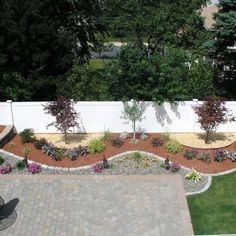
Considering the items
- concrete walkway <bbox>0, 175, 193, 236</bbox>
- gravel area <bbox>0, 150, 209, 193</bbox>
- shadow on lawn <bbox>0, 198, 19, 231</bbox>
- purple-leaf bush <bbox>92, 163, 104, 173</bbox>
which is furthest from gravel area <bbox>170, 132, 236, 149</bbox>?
shadow on lawn <bbox>0, 198, 19, 231</bbox>

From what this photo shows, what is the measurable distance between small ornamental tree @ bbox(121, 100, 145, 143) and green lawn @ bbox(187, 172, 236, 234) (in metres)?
5.27

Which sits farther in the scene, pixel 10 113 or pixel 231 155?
pixel 10 113

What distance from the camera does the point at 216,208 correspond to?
1850cm

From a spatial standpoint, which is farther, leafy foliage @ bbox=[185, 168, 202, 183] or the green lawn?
leafy foliage @ bbox=[185, 168, 202, 183]

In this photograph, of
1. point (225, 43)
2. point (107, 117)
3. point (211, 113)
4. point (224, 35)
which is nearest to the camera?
point (211, 113)

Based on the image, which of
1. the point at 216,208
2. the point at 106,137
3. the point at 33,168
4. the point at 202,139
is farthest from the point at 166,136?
Result: the point at 33,168

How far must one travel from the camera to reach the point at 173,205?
61.3 ft

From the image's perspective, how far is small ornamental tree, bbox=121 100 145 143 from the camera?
23734 millimetres

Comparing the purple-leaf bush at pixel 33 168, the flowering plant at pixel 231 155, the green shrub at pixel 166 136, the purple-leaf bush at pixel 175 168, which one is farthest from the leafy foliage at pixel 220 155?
the purple-leaf bush at pixel 33 168

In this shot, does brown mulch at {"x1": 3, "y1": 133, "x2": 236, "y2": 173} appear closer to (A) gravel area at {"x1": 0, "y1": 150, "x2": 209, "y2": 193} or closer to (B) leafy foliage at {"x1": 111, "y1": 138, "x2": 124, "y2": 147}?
(B) leafy foliage at {"x1": 111, "y1": 138, "x2": 124, "y2": 147}

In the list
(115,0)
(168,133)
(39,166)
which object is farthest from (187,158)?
(115,0)

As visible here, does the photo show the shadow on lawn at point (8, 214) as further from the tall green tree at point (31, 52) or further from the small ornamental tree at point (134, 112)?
the tall green tree at point (31, 52)

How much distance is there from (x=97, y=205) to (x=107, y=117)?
22.1 ft

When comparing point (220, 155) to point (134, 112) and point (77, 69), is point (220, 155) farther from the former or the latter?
point (77, 69)
